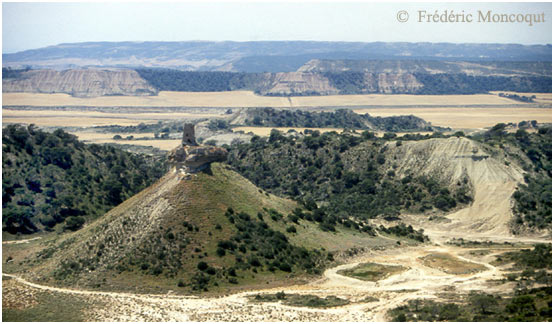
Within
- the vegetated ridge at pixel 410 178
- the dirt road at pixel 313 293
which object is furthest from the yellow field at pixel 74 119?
the dirt road at pixel 313 293

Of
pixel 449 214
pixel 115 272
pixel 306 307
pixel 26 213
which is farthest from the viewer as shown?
pixel 449 214

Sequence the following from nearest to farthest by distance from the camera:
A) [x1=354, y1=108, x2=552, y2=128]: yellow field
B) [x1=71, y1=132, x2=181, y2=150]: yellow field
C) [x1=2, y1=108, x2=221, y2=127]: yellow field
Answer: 1. [x1=71, y1=132, x2=181, y2=150]: yellow field
2. [x1=354, y1=108, x2=552, y2=128]: yellow field
3. [x1=2, y1=108, x2=221, y2=127]: yellow field

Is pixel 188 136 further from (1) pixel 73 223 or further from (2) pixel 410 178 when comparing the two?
(2) pixel 410 178

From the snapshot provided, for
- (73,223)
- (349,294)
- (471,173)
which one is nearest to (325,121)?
(471,173)

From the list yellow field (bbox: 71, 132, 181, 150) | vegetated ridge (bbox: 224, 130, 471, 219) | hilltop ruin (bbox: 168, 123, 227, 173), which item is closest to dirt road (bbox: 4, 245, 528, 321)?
hilltop ruin (bbox: 168, 123, 227, 173)

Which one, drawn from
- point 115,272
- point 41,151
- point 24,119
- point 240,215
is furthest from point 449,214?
point 24,119

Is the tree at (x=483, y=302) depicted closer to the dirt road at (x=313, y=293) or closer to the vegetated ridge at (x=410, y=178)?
the dirt road at (x=313, y=293)

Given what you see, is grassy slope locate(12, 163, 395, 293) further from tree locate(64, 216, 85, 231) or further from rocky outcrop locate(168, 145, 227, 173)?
tree locate(64, 216, 85, 231)

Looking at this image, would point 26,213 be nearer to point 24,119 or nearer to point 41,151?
point 41,151
